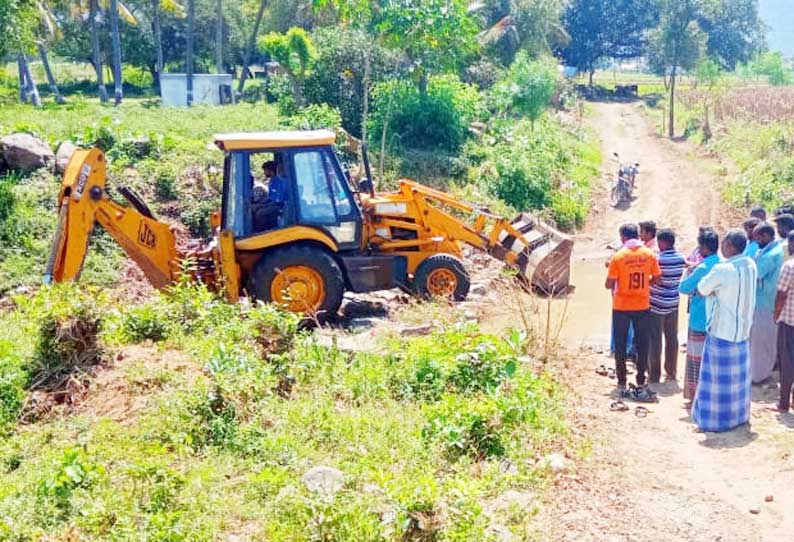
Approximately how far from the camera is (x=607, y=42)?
50344mm

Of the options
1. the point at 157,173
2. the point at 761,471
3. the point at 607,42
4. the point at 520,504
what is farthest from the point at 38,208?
the point at 607,42

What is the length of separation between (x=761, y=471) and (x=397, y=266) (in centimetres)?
516

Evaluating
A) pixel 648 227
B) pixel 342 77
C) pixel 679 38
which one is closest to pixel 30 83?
pixel 342 77

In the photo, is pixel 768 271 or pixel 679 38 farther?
pixel 679 38

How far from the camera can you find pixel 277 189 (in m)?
9.17

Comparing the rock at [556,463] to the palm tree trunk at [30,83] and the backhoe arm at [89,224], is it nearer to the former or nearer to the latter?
the backhoe arm at [89,224]

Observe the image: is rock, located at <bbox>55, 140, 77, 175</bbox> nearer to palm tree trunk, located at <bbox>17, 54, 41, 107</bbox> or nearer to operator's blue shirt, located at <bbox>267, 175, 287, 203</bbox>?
operator's blue shirt, located at <bbox>267, 175, 287, 203</bbox>

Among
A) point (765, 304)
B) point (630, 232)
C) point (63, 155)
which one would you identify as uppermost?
point (63, 155)

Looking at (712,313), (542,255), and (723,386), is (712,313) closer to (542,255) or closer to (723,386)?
(723,386)

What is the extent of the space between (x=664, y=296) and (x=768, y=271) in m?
0.90

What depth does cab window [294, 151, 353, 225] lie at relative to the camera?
9.04 m

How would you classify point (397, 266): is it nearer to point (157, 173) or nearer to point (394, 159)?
point (157, 173)

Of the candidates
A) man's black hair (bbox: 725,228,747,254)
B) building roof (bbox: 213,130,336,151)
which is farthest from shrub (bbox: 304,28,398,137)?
man's black hair (bbox: 725,228,747,254)

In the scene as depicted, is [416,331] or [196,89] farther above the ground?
[196,89]
